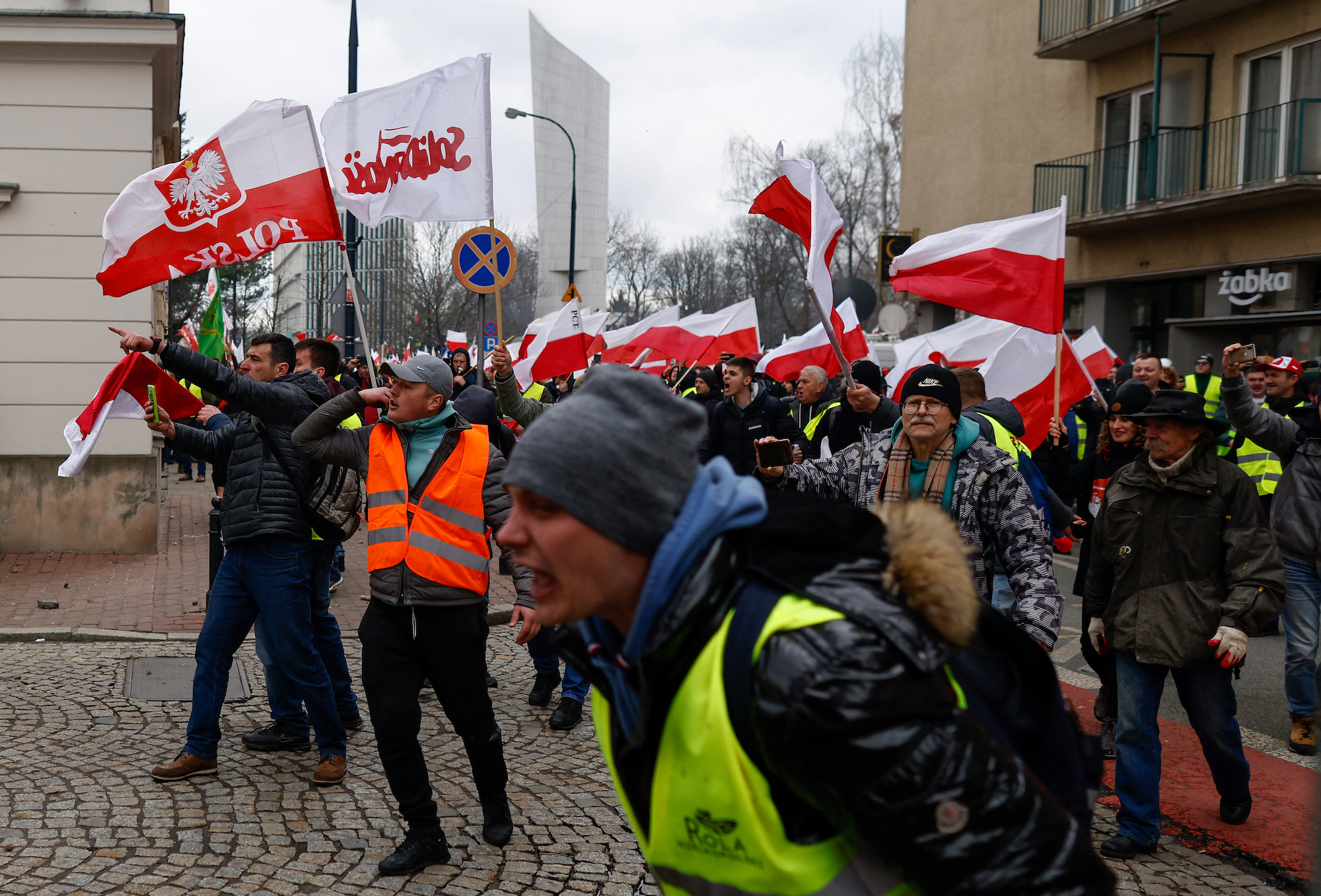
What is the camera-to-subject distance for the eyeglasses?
171 inches

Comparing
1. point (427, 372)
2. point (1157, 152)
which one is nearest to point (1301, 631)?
point (427, 372)

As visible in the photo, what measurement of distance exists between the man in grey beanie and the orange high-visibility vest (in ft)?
9.56

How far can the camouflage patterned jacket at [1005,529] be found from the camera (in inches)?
160

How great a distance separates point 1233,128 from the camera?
1897 cm

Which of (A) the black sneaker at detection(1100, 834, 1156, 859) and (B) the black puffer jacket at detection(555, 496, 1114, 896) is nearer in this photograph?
(B) the black puffer jacket at detection(555, 496, 1114, 896)

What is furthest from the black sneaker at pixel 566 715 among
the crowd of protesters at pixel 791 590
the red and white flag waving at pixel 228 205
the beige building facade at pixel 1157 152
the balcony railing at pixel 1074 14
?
the balcony railing at pixel 1074 14

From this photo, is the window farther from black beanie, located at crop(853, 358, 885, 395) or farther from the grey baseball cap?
the grey baseball cap

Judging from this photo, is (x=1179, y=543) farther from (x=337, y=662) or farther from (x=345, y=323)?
(x=345, y=323)

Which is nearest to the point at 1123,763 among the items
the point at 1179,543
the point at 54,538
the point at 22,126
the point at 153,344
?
the point at 1179,543

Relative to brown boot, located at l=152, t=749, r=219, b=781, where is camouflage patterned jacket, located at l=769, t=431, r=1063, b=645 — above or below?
above

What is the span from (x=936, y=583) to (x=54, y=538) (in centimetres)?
1166

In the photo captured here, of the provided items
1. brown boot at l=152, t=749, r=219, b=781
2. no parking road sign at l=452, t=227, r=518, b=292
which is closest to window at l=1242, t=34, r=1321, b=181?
no parking road sign at l=452, t=227, r=518, b=292

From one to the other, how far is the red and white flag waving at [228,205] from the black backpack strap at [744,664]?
5.21 metres

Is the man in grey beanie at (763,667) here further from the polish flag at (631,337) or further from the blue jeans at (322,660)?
the polish flag at (631,337)
